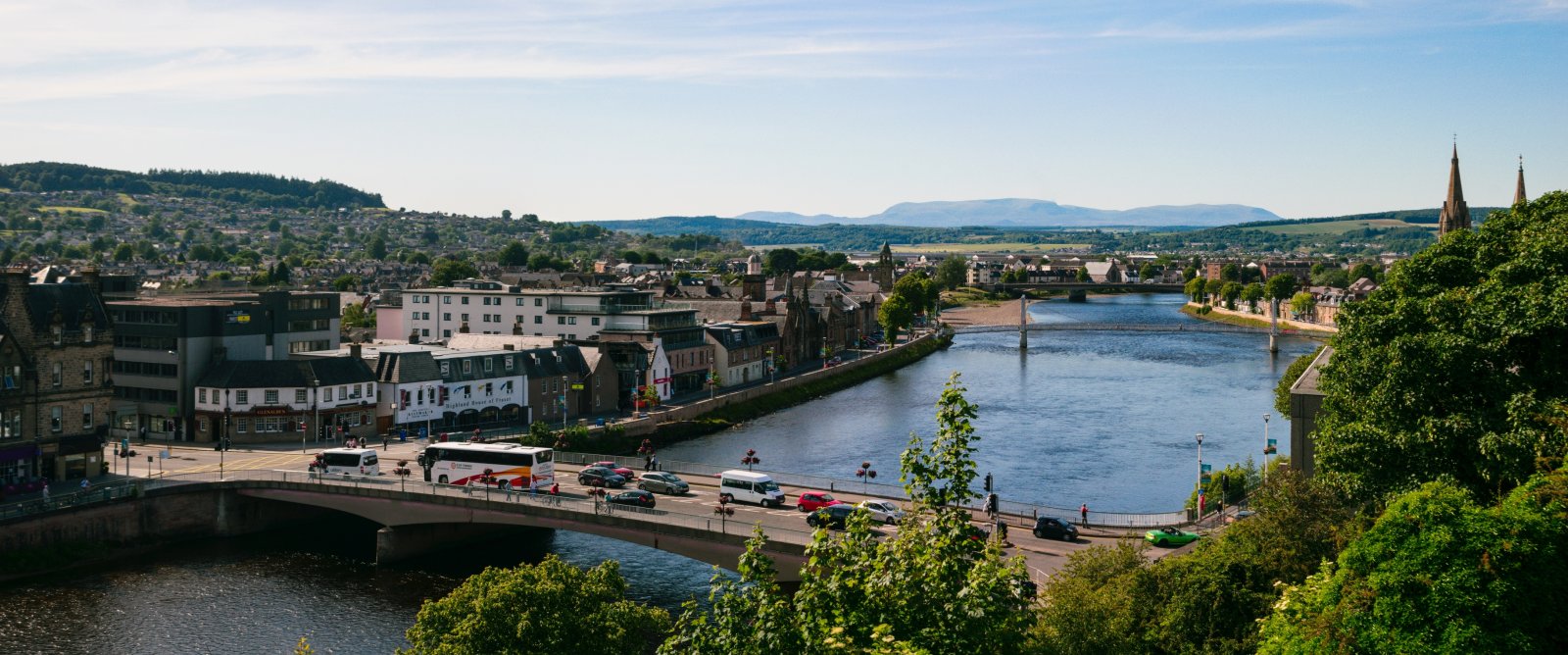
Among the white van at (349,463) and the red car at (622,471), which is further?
the white van at (349,463)

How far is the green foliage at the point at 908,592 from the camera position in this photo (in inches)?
639

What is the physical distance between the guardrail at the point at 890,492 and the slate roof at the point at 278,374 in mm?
13727

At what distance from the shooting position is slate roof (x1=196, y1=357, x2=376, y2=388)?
65625 mm

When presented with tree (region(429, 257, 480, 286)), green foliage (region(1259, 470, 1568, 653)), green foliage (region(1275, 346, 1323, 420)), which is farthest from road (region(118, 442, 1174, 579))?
tree (region(429, 257, 480, 286))

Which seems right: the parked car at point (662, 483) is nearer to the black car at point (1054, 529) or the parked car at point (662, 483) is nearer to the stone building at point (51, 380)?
the black car at point (1054, 529)

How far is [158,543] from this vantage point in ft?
168

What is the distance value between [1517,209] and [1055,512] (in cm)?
2201

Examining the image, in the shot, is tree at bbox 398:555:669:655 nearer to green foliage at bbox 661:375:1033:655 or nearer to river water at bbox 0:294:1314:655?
green foliage at bbox 661:375:1033:655

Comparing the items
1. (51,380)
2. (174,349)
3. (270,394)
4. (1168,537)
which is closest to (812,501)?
(1168,537)

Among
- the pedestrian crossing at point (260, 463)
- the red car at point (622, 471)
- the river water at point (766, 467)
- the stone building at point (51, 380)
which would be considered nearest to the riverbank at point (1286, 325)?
the river water at point (766, 467)

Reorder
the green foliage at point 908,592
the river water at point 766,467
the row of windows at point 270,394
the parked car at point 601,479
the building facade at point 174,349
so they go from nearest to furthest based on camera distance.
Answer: the green foliage at point 908,592 < the river water at point 766,467 < the parked car at point 601,479 < the row of windows at point 270,394 < the building facade at point 174,349

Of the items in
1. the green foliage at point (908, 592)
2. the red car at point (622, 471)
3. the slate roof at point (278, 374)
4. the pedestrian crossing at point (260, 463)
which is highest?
the green foliage at point (908, 592)

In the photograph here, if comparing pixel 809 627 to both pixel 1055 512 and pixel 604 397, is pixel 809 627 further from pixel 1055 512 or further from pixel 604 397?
pixel 604 397

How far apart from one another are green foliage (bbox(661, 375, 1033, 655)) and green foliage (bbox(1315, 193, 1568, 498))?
14.7 meters
